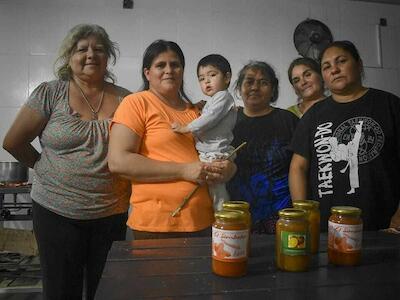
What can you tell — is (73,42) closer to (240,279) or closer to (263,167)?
(263,167)

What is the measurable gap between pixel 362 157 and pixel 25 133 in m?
1.28

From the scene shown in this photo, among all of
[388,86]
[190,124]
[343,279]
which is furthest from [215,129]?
[388,86]

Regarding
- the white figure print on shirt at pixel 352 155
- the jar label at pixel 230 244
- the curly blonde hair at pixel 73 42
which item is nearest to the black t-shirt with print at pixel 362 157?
the white figure print on shirt at pixel 352 155

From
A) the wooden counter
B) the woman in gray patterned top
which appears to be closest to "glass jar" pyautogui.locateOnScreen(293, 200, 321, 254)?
the wooden counter

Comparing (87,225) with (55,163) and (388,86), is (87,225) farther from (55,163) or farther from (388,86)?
(388,86)

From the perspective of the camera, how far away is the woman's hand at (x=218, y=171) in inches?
43.7

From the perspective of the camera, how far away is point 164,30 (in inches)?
104

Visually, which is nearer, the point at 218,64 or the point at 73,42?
the point at 73,42

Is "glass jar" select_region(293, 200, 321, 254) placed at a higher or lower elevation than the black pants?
higher

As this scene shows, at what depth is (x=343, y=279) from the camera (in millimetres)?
709

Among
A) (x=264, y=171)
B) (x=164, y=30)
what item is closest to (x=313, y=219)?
(x=264, y=171)

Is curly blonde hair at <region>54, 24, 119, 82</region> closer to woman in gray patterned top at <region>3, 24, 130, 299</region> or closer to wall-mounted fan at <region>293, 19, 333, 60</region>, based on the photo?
woman in gray patterned top at <region>3, 24, 130, 299</region>

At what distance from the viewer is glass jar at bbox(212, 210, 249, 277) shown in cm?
70

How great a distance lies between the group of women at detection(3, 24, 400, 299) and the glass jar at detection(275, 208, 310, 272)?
15.2 inches
